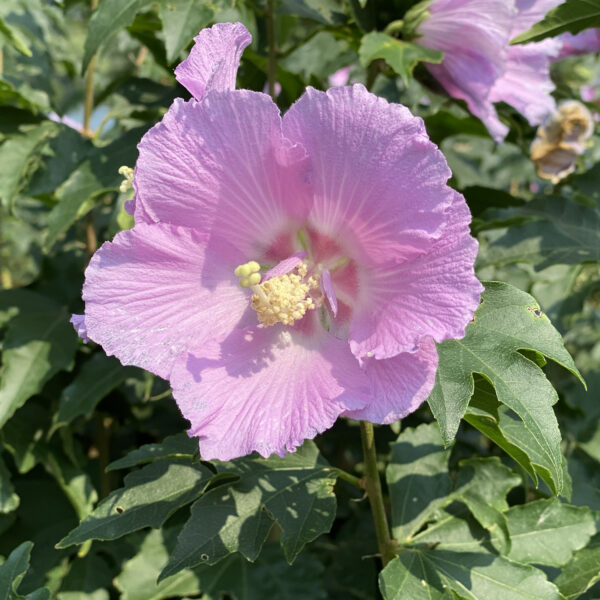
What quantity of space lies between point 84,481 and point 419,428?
0.85m

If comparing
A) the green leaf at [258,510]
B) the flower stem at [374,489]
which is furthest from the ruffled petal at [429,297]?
the green leaf at [258,510]

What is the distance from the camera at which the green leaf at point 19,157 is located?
1.70 m

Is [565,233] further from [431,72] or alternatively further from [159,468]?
[159,468]

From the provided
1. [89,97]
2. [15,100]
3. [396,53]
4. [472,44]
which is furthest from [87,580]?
[472,44]

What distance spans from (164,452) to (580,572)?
2.59 feet

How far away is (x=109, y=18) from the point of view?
141 cm

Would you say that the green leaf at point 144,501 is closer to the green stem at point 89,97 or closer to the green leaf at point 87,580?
the green leaf at point 87,580

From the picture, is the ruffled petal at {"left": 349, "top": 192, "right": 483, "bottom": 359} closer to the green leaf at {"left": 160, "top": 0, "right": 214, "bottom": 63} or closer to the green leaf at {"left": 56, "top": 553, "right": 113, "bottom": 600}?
the green leaf at {"left": 160, "top": 0, "right": 214, "bottom": 63}

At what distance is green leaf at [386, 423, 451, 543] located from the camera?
1397 mm

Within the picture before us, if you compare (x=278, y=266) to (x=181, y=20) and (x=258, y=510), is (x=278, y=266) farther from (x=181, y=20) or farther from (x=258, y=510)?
(x=181, y=20)

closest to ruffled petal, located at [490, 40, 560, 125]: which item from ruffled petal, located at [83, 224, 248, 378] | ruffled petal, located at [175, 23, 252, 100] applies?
ruffled petal, located at [175, 23, 252, 100]

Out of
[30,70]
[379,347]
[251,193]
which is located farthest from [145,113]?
[379,347]

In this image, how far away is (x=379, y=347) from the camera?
1002mm

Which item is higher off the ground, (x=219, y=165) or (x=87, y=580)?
(x=219, y=165)
